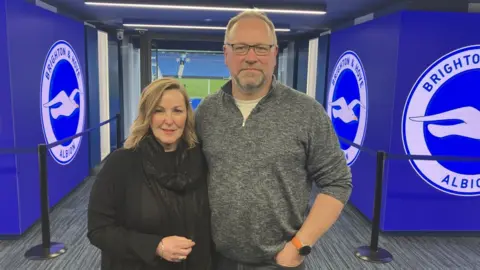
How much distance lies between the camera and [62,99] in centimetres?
439

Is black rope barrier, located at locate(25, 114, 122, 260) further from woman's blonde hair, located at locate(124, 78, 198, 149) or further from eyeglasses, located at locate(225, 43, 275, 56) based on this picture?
eyeglasses, located at locate(225, 43, 275, 56)

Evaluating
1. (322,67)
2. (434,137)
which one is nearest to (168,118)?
(434,137)

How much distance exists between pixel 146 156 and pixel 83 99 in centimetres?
416

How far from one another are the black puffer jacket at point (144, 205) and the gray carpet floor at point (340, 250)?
77.8 inches

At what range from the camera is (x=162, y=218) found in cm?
133

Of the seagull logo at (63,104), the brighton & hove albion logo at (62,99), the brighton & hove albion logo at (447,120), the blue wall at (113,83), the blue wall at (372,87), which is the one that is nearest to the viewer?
the brighton & hove albion logo at (447,120)

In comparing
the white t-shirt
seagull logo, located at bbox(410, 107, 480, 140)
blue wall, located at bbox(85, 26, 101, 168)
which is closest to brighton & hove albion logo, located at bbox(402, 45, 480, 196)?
seagull logo, located at bbox(410, 107, 480, 140)

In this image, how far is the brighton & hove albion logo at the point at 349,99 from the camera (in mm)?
4309

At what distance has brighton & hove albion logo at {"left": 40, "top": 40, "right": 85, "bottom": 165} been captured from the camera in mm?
4012

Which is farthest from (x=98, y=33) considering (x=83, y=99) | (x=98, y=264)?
(x=98, y=264)

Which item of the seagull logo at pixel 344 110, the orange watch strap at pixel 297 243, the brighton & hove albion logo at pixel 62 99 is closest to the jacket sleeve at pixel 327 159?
the orange watch strap at pixel 297 243

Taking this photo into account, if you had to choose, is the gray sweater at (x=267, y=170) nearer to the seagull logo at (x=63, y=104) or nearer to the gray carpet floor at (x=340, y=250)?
the gray carpet floor at (x=340, y=250)

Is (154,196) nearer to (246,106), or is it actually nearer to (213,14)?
(246,106)

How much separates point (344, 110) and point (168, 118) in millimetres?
3807
